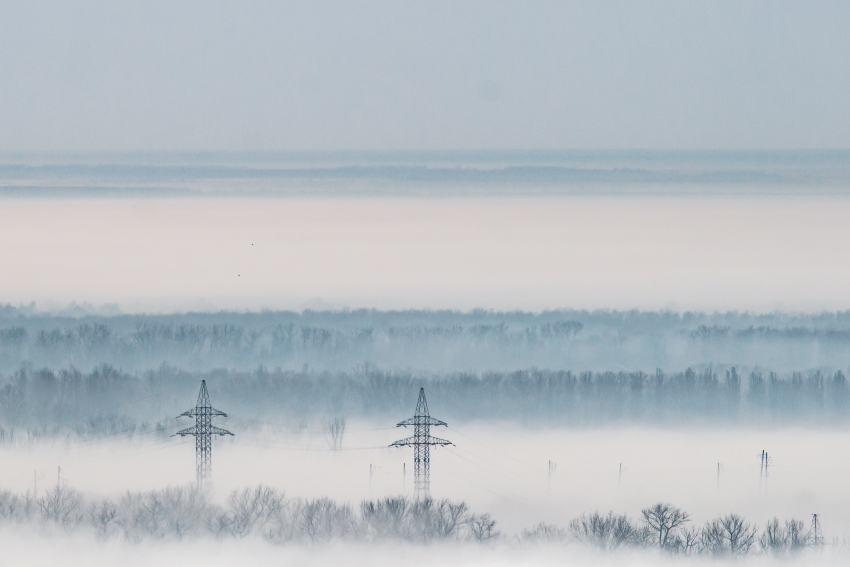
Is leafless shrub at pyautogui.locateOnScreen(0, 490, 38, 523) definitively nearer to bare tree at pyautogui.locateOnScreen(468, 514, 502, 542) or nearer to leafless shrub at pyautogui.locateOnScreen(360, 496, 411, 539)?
leafless shrub at pyautogui.locateOnScreen(360, 496, 411, 539)

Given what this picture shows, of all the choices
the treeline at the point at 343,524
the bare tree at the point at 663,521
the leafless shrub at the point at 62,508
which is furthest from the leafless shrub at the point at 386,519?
the leafless shrub at the point at 62,508

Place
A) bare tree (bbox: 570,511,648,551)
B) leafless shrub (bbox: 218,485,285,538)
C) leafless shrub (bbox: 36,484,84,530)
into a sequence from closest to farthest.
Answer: leafless shrub (bbox: 36,484,84,530) < leafless shrub (bbox: 218,485,285,538) < bare tree (bbox: 570,511,648,551)

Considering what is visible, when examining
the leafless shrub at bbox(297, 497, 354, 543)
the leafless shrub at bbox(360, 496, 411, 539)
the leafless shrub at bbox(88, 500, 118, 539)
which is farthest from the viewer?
the leafless shrub at bbox(297, 497, 354, 543)

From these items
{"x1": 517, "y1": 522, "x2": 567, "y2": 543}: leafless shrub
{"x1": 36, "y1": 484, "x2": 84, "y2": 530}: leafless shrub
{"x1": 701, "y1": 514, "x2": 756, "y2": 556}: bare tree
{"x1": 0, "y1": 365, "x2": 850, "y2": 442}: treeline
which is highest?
{"x1": 0, "y1": 365, "x2": 850, "y2": 442}: treeline

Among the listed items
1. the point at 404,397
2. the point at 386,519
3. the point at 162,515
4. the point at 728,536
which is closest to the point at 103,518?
the point at 162,515

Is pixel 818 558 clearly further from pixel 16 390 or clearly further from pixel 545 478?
pixel 16 390

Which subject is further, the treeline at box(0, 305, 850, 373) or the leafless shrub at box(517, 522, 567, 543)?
the treeline at box(0, 305, 850, 373)

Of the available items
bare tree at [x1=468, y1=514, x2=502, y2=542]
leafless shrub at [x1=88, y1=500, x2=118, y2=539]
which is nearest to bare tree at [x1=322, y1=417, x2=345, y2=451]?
bare tree at [x1=468, y1=514, x2=502, y2=542]
